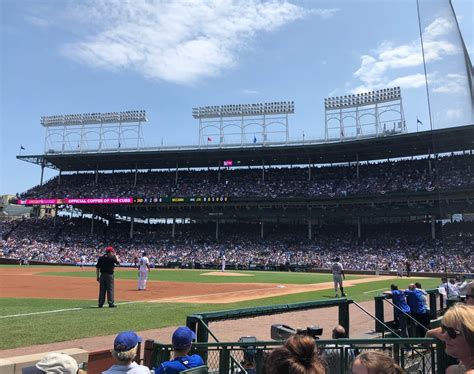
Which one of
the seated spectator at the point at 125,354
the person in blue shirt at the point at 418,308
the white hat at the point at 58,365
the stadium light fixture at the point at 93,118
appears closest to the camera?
the white hat at the point at 58,365

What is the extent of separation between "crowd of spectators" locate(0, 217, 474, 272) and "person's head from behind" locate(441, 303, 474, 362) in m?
40.2

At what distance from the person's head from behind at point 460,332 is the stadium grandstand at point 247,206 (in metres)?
41.0

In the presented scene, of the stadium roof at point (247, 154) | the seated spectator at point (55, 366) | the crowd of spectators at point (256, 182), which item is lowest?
the seated spectator at point (55, 366)

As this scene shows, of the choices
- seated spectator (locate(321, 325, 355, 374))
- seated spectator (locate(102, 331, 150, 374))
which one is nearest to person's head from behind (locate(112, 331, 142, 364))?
seated spectator (locate(102, 331, 150, 374))

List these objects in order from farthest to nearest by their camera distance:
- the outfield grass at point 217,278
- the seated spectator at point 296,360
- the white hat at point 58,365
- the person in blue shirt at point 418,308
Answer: the outfield grass at point 217,278 → the person in blue shirt at point 418,308 → the white hat at point 58,365 → the seated spectator at point 296,360

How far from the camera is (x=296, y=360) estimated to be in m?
2.29

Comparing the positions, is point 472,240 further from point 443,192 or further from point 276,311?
point 276,311

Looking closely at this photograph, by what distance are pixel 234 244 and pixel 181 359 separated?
51581 mm

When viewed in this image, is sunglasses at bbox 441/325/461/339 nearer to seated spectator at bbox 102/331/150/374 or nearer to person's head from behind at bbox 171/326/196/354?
person's head from behind at bbox 171/326/196/354

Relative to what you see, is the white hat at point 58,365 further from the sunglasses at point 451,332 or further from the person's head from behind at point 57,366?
the sunglasses at point 451,332

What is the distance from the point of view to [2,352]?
745cm

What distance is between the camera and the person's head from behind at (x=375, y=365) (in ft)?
7.60

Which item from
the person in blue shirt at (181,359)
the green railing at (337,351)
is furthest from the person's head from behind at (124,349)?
the green railing at (337,351)

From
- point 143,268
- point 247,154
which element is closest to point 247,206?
point 247,154
